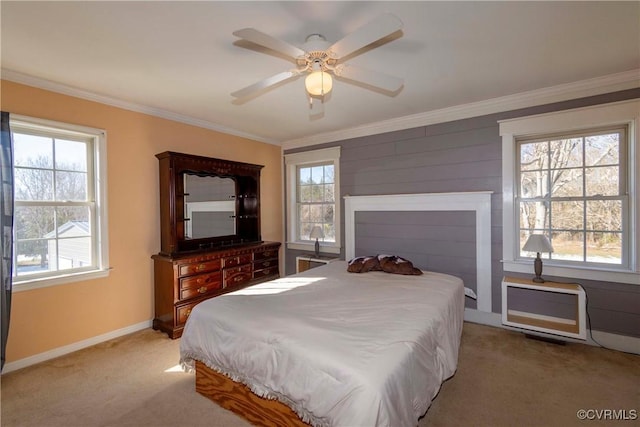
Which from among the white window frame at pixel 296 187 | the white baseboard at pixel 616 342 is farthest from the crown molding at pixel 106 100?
the white baseboard at pixel 616 342

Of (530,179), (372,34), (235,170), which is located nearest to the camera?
(372,34)

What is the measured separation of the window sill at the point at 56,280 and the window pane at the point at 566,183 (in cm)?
478

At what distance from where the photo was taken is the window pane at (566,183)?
3014 millimetres

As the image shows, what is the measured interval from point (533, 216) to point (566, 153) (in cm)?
71

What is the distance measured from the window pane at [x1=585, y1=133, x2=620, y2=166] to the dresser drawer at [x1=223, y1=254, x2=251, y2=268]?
3.97 m

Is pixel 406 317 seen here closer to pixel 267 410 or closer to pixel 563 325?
pixel 267 410

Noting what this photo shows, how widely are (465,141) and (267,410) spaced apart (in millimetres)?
3345

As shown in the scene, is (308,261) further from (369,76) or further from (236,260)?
(369,76)

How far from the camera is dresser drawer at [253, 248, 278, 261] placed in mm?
4148

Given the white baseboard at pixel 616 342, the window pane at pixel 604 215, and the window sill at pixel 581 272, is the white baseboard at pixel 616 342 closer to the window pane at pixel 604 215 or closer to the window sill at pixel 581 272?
the window sill at pixel 581 272

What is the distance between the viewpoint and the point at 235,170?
4.09m

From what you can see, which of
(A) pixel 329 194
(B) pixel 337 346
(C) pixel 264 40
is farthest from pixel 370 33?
(A) pixel 329 194

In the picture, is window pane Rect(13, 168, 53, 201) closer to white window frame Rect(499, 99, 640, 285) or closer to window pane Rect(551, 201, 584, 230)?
white window frame Rect(499, 99, 640, 285)

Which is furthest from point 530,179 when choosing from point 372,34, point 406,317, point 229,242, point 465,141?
point 229,242
